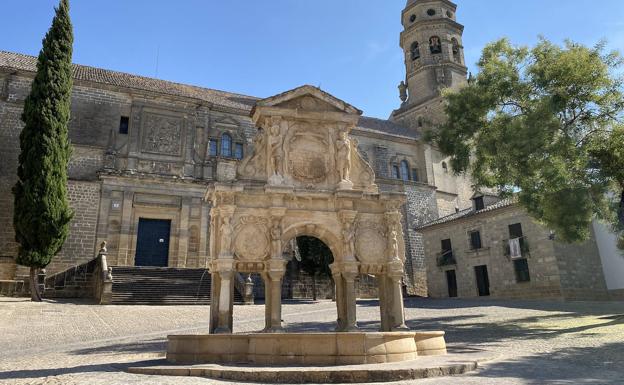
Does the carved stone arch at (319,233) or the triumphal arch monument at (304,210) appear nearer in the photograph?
the triumphal arch monument at (304,210)

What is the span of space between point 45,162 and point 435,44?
98.6 ft

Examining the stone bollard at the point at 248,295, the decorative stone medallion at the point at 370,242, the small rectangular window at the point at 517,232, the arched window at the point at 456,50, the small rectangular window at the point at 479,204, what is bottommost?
the stone bollard at the point at 248,295

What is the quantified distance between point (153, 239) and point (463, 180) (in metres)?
24.8

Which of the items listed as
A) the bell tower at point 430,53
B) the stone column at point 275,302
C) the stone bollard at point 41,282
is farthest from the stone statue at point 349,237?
the bell tower at point 430,53

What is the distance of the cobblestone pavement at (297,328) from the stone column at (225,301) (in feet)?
4.99

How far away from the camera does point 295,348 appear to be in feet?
22.9

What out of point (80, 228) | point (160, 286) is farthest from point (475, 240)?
point (80, 228)

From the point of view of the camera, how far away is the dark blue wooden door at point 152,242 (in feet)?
76.2

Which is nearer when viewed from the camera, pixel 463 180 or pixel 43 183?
pixel 43 183

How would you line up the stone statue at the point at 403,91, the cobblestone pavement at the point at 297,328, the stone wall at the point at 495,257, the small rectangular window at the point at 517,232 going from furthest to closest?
the stone statue at the point at 403,91
the small rectangular window at the point at 517,232
the stone wall at the point at 495,257
the cobblestone pavement at the point at 297,328

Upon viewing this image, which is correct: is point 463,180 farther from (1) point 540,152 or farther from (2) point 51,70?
(2) point 51,70

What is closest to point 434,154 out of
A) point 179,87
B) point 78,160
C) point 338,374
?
point 179,87

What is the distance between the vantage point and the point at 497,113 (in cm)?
1524

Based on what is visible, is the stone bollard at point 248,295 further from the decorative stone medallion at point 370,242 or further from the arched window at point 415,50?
the arched window at point 415,50
